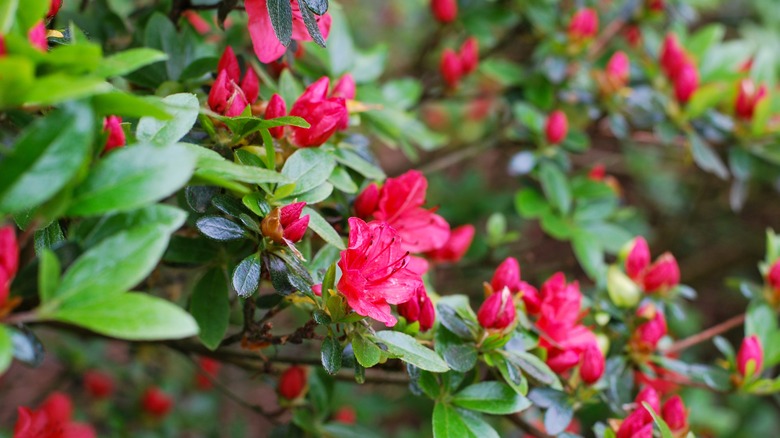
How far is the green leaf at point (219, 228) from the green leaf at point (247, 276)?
0.03 meters

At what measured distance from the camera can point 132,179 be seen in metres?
0.57

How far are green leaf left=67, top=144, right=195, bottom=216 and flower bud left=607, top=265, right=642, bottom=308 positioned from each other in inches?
32.8

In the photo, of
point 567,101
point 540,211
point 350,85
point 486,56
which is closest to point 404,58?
point 486,56

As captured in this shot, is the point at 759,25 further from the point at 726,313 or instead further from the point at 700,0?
the point at 726,313

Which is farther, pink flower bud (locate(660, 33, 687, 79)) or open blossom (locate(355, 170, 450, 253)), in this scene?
pink flower bud (locate(660, 33, 687, 79))

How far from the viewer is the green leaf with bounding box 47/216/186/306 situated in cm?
56

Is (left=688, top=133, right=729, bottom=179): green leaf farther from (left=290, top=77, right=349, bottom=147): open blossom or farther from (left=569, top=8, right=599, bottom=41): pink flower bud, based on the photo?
(left=290, top=77, right=349, bottom=147): open blossom

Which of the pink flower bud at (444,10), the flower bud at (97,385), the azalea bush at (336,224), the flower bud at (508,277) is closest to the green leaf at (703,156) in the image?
the azalea bush at (336,224)

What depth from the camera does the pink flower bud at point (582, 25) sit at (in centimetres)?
155

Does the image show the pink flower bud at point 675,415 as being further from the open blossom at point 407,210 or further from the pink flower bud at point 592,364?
the open blossom at point 407,210

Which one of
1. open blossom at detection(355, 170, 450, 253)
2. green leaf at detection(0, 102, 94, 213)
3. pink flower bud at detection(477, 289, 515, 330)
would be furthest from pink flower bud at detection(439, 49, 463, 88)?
green leaf at detection(0, 102, 94, 213)

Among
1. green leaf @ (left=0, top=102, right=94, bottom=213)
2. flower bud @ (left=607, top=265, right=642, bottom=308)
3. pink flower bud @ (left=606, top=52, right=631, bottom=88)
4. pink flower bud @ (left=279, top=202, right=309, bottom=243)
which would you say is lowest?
flower bud @ (left=607, top=265, right=642, bottom=308)

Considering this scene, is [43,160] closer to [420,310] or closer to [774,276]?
[420,310]

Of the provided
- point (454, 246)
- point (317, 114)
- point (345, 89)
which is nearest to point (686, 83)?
point (454, 246)
